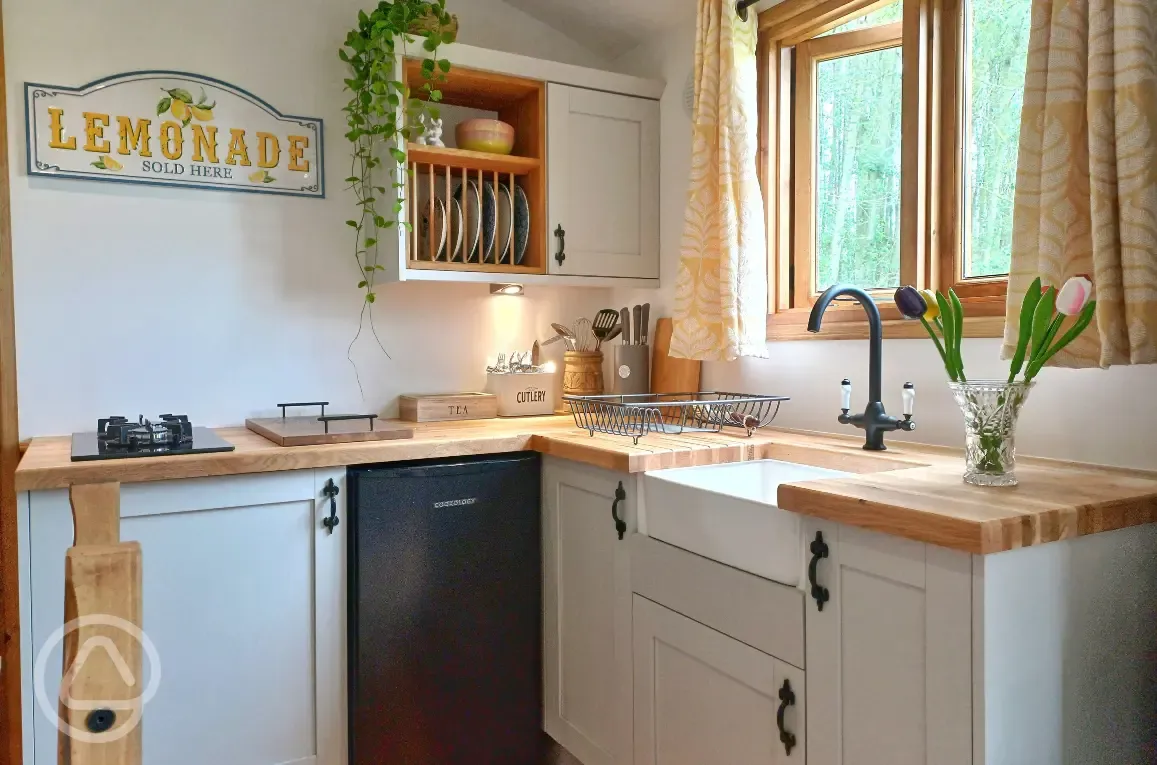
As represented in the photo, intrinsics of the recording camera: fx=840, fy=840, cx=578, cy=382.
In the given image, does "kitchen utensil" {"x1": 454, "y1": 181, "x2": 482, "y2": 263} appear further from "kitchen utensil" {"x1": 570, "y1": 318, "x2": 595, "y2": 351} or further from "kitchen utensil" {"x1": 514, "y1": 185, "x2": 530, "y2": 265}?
"kitchen utensil" {"x1": 570, "y1": 318, "x2": 595, "y2": 351}

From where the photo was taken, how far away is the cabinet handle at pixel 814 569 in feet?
4.59

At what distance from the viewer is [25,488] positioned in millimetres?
1721

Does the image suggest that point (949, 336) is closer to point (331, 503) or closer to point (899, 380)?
point (899, 380)

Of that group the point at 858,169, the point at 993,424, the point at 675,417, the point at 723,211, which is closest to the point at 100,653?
the point at 993,424

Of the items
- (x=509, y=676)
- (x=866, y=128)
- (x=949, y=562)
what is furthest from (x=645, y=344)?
(x=949, y=562)

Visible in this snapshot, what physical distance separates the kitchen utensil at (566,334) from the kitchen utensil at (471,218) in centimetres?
41

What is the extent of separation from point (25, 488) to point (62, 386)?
26.9 inches

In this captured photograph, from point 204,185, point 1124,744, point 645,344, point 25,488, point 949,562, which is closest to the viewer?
point 949,562

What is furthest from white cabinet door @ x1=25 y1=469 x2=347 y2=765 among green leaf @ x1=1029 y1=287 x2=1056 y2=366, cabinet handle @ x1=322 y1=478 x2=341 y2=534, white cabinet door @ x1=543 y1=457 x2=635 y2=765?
green leaf @ x1=1029 y1=287 x2=1056 y2=366

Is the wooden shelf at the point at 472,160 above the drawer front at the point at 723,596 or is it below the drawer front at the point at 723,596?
above

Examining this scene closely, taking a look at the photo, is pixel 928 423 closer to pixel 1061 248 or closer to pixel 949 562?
pixel 1061 248

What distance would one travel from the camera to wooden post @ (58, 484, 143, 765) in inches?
23.6

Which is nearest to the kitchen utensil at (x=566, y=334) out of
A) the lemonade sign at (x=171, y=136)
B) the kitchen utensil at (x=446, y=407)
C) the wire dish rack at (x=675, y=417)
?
the kitchen utensil at (x=446, y=407)

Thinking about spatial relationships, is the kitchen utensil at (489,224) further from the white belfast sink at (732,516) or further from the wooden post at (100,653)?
the wooden post at (100,653)
